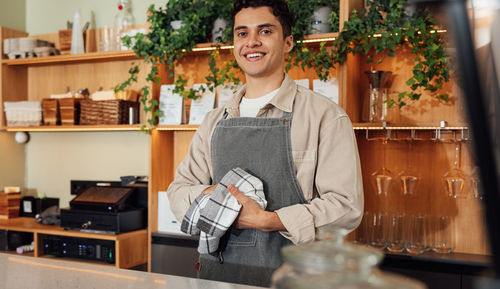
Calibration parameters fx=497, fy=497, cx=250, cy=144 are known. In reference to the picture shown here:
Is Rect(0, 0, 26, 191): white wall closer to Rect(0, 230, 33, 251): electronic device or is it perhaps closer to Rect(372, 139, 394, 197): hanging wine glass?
Rect(0, 230, 33, 251): electronic device

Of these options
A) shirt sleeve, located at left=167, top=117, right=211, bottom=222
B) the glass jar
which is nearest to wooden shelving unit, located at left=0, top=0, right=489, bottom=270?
shirt sleeve, located at left=167, top=117, right=211, bottom=222

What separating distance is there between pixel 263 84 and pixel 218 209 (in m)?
0.52

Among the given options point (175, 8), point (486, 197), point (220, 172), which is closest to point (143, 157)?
point (175, 8)

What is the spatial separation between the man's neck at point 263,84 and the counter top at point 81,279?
81cm

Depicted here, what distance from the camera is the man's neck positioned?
181 cm

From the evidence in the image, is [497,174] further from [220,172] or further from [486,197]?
[220,172]

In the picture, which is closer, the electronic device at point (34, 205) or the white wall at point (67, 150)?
the white wall at point (67, 150)

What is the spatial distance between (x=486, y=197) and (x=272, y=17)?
1.49m

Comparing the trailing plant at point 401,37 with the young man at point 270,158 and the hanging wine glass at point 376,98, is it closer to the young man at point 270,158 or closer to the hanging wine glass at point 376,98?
the hanging wine glass at point 376,98

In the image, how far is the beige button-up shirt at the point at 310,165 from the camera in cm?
153

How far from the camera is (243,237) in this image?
1687mm

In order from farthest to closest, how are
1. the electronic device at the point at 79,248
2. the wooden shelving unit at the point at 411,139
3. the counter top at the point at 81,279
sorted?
the electronic device at the point at 79,248 → the wooden shelving unit at the point at 411,139 → the counter top at the point at 81,279

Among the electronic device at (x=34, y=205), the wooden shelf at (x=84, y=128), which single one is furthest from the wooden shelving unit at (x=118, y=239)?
the wooden shelf at (x=84, y=128)

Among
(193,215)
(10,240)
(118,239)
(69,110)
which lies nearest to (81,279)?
(193,215)
